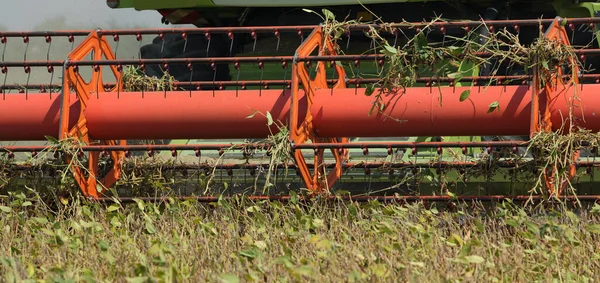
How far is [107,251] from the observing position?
3.94 m

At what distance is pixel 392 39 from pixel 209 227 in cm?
287

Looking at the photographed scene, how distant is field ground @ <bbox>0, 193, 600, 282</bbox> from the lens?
12.2 ft

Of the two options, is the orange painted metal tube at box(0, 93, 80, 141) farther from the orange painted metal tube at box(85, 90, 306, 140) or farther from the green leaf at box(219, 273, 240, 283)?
the green leaf at box(219, 273, 240, 283)

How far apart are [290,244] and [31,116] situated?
187 centimetres

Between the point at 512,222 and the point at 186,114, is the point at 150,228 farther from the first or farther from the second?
the point at 512,222

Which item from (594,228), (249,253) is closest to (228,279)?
(249,253)

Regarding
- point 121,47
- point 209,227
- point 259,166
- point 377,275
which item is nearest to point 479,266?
point 377,275

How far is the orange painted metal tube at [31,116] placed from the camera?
550cm

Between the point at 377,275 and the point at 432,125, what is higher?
the point at 432,125

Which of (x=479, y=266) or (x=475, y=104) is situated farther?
(x=475, y=104)

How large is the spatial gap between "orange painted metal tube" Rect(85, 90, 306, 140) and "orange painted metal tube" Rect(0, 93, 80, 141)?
6.8 inches

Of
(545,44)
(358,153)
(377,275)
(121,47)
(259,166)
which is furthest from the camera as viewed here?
(121,47)

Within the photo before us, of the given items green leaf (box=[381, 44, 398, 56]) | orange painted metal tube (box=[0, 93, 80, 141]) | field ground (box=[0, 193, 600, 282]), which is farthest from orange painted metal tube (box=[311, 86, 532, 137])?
orange painted metal tube (box=[0, 93, 80, 141])

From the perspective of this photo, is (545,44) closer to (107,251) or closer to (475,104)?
(475,104)
